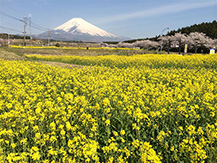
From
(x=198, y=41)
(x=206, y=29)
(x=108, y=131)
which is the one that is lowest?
(x=108, y=131)

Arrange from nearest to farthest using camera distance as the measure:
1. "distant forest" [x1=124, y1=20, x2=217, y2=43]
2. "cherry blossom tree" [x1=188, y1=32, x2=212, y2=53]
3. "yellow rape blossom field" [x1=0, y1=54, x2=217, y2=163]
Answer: "yellow rape blossom field" [x1=0, y1=54, x2=217, y2=163]
"cherry blossom tree" [x1=188, y1=32, x2=212, y2=53]
"distant forest" [x1=124, y1=20, x2=217, y2=43]

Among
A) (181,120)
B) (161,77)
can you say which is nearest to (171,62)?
(161,77)

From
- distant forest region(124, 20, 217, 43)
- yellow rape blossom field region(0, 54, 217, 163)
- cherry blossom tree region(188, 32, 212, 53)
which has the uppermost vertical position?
distant forest region(124, 20, 217, 43)

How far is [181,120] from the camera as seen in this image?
17.7ft

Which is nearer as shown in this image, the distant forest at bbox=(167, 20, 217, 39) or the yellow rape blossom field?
the yellow rape blossom field

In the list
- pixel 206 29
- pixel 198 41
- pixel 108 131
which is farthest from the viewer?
pixel 206 29

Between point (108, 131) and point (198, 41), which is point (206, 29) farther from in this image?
point (108, 131)

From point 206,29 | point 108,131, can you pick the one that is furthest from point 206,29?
point 108,131

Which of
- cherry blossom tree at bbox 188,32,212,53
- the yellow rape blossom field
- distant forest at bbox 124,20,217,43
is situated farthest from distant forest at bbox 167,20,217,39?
the yellow rape blossom field

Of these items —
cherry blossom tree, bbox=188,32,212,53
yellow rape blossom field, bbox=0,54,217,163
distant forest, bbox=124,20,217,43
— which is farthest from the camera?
distant forest, bbox=124,20,217,43

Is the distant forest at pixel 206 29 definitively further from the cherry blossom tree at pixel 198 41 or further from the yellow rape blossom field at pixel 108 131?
the yellow rape blossom field at pixel 108 131

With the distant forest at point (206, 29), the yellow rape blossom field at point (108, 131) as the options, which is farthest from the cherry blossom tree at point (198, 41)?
the yellow rape blossom field at point (108, 131)

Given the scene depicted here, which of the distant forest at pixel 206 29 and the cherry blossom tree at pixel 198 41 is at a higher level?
the distant forest at pixel 206 29

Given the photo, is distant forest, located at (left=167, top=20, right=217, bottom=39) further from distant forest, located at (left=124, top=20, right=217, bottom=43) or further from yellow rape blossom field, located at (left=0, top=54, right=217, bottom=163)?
yellow rape blossom field, located at (left=0, top=54, right=217, bottom=163)
